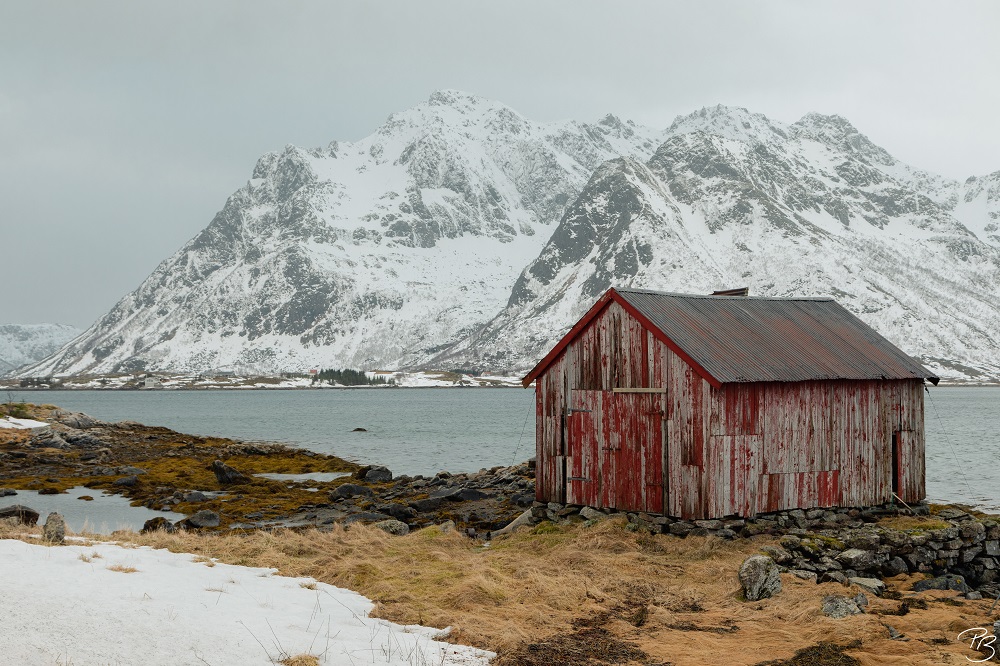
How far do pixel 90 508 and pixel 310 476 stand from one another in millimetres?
14956

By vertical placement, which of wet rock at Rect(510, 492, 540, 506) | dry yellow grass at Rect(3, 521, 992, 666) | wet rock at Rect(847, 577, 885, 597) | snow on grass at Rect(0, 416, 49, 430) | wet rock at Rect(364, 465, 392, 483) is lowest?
wet rock at Rect(364, 465, 392, 483)

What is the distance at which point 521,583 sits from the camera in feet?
52.7

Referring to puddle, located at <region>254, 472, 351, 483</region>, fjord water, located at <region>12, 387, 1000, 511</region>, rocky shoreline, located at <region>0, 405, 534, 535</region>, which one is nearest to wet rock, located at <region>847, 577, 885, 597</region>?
rocky shoreline, located at <region>0, 405, 534, 535</region>

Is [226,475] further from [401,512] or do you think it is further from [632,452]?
[632,452]

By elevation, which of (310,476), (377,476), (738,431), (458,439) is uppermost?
(738,431)

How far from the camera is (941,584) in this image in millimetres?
17781

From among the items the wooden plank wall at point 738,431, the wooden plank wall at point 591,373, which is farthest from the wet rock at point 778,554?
the wooden plank wall at point 591,373

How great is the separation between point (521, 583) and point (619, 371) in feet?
25.5

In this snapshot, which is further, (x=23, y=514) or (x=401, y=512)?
(x=401, y=512)

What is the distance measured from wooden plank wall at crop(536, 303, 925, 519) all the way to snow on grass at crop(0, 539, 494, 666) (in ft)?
29.6

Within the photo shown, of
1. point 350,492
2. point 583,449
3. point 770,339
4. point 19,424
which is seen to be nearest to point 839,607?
point 583,449

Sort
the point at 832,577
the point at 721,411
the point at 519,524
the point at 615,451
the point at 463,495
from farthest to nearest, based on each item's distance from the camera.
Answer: the point at 463,495 → the point at 519,524 → the point at 615,451 → the point at 721,411 → the point at 832,577

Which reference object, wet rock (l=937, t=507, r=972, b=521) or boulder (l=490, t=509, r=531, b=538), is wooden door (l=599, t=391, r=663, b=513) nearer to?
boulder (l=490, t=509, r=531, b=538)

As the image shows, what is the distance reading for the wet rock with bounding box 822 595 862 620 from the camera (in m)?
14.4
